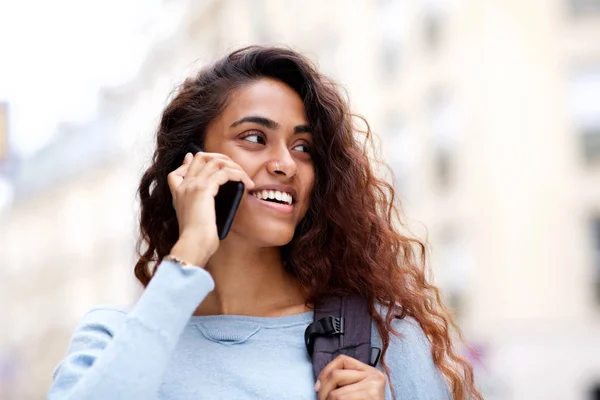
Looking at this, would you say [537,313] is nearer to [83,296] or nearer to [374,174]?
[374,174]

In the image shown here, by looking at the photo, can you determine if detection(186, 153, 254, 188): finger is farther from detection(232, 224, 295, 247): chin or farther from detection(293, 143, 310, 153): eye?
detection(293, 143, 310, 153): eye

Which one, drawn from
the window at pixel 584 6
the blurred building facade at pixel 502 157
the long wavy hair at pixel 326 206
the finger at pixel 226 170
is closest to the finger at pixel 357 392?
the long wavy hair at pixel 326 206

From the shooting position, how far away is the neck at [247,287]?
2.59m

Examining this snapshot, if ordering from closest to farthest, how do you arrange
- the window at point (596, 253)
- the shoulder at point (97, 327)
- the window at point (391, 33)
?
the shoulder at point (97, 327) → the window at point (596, 253) → the window at point (391, 33)

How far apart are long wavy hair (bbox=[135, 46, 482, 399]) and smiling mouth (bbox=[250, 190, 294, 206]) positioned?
0.25 metres

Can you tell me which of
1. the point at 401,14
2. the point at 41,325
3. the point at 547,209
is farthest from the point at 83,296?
the point at 547,209

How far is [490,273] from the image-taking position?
1958 cm

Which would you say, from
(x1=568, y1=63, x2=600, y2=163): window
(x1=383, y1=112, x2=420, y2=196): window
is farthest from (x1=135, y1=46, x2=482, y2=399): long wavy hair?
(x1=383, y1=112, x2=420, y2=196): window

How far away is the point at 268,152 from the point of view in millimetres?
2506

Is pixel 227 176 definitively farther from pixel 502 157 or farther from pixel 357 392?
pixel 502 157

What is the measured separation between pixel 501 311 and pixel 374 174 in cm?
1731

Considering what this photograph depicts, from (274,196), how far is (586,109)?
1769 cm

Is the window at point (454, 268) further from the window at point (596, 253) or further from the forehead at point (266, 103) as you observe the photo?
the forehead at point (266, 103)

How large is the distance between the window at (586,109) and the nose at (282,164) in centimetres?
1753
